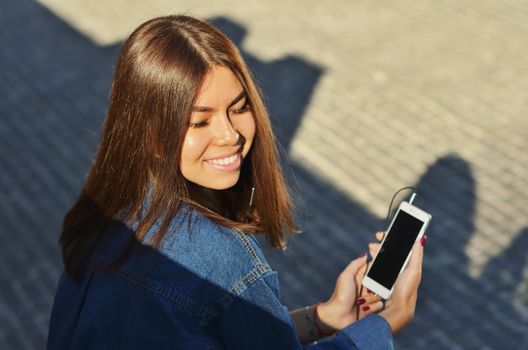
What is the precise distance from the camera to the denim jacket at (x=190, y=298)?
1.81m

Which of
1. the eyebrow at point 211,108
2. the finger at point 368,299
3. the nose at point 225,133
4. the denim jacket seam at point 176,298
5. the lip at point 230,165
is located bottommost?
the finger at point 368,299

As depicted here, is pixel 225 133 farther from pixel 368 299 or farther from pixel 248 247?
pixel 368 299

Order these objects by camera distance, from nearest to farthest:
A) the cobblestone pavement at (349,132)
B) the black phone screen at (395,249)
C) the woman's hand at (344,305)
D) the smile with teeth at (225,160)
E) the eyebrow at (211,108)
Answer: the eyebrow at (211,108) < the smile with teeth at (225,160) < the woman's hand at (344,305) < the black phone screen at (395,249) < the cobblestone pavement at (349,132)

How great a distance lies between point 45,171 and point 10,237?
0.84 meters

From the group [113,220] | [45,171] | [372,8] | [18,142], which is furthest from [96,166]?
[372,8]

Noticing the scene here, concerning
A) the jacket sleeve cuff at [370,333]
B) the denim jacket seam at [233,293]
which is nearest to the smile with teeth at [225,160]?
the denim jacket seam at [233,293]

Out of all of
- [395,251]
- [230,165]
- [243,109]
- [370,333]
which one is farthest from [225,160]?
[395,251]

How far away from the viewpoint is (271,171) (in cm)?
239

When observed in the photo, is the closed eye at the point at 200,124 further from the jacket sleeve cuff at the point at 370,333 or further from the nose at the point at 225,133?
the jacket sleeve cuff at the point at 370,333

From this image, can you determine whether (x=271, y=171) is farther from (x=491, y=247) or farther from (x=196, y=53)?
(x=491, y=247)

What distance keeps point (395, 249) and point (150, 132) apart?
1.09m

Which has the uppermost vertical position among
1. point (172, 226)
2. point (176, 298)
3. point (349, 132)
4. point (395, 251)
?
point (172, 226)

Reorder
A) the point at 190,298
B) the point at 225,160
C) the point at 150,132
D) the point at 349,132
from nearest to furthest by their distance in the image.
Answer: the point at 190,298 → the point at 150,132 → the point at 225,160 → the point at 349,132

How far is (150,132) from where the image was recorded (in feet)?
6.32
